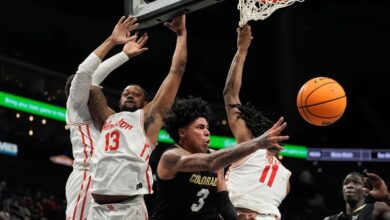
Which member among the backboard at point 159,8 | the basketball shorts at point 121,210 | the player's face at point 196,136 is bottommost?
the basketball shorts at point 121,210

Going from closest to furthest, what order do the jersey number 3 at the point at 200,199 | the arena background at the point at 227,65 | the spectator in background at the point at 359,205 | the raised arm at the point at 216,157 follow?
the raised arm at the point at 216,157 < the jersey number 3 at the point at 200,199 < the spectator in background at the point at 359,205 < the arena background at the point at 227,65

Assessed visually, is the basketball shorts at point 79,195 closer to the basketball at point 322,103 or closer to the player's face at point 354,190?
the basketball at point 322,103

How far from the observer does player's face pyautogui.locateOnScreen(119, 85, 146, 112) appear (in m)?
4.67

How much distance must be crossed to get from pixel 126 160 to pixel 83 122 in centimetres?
61

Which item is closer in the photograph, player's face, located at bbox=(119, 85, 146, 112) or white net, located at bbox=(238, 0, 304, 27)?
player's face, located at bbox=(119, 85, 146, 112)

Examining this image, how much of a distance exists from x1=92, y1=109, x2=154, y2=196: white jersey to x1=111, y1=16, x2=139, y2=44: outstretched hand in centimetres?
72

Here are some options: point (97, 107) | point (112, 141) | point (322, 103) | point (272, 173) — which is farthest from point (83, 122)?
point (322, 103)

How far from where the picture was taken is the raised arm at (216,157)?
3447mm

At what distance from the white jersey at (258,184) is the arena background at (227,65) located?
13524mm

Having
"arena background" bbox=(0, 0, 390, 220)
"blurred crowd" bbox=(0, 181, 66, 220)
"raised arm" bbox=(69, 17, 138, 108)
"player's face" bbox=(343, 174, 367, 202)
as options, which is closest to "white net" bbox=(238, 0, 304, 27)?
"raised arm" bbox=(69, 17, 138, 108)

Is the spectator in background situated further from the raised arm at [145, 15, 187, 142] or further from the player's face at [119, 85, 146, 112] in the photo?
the player's face at [119, 85, 146, 112]

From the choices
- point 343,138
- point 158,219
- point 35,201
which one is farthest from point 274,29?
point 158,219

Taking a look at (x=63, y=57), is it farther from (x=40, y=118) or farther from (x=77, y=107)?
(x=77, y=107)

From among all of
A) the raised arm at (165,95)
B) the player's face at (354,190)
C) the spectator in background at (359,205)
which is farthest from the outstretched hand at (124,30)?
the player's face at (354,190)
